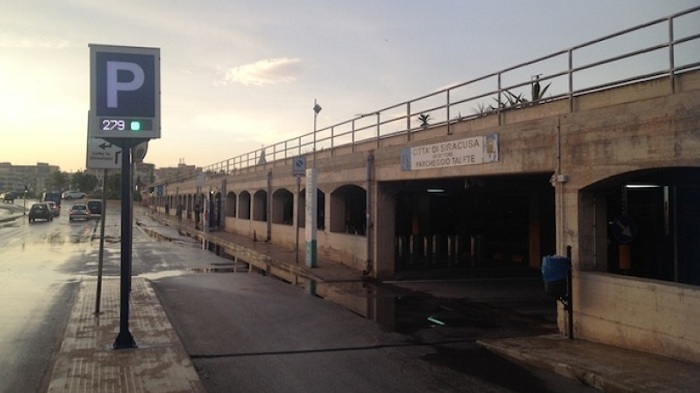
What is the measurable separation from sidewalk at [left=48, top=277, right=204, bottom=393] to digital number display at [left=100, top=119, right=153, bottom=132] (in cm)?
310

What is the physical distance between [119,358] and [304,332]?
127 inches

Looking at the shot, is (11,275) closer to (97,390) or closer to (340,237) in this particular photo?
(340,237)

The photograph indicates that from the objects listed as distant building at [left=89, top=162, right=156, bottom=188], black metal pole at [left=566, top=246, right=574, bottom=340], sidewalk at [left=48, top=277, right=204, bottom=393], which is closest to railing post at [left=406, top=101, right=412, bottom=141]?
distant building at [left=89, top=162, right=156, bottom=188]

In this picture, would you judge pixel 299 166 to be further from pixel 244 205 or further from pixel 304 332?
pixel 244 205

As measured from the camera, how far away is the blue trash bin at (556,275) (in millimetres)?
9695

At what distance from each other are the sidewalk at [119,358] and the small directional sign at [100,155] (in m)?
2.75

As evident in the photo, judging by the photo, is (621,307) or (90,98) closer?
(90,98)

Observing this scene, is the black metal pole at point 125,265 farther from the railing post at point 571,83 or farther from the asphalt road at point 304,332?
the railing post at point 571,83

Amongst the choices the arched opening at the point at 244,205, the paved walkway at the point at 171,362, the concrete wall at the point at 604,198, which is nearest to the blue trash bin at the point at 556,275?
the concrete wall at the point at 604,198

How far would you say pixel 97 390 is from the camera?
6.48 meters

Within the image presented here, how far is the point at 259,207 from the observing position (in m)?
34.8

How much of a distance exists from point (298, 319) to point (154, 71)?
525 centimetres

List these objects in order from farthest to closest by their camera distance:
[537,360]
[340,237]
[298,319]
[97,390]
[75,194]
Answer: [75,194] < [340,237] < [298,319] < [537,360] < [97,390]

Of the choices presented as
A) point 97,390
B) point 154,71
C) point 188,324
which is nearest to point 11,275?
point 188,324
